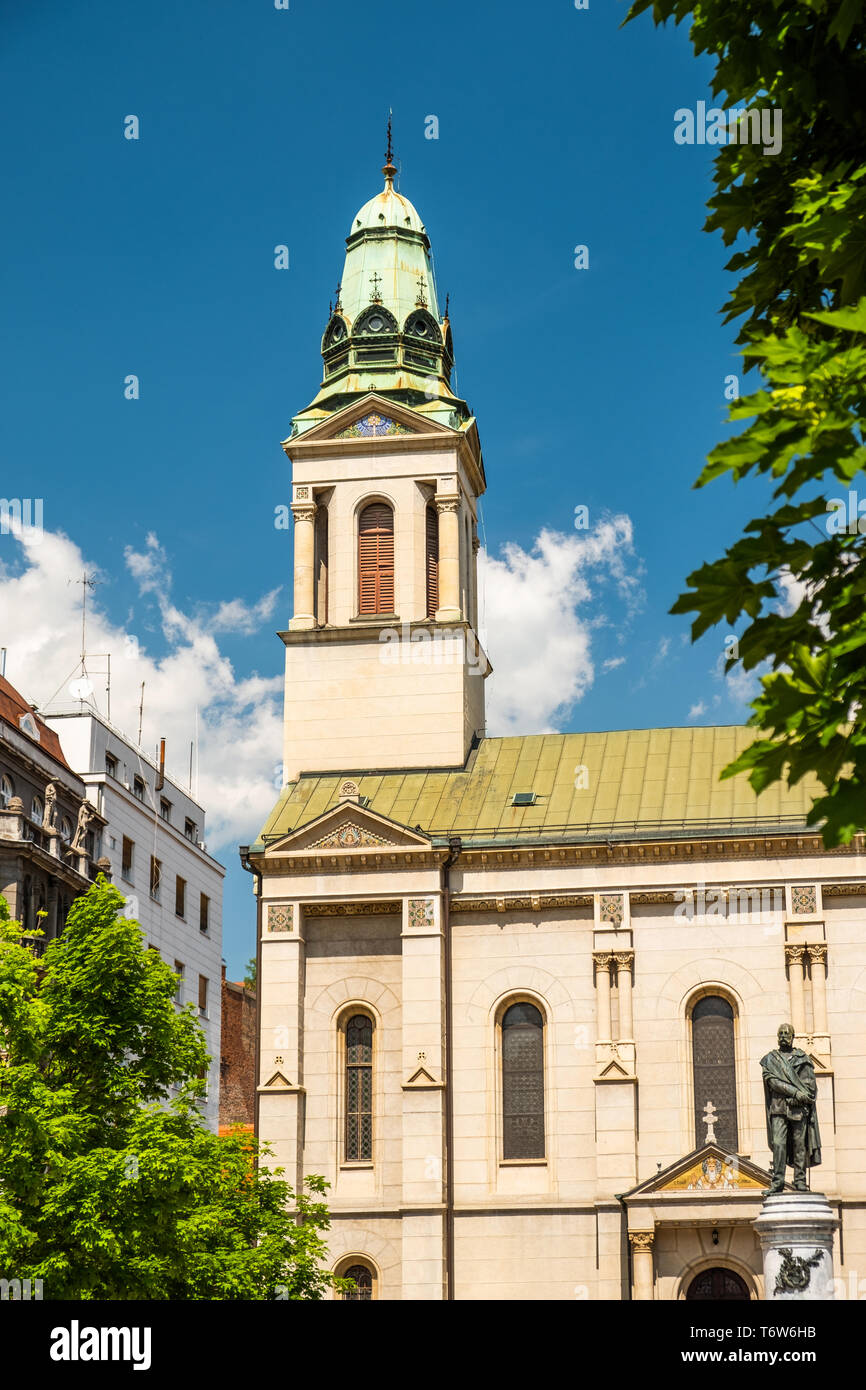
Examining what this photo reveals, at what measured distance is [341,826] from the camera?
1955 inches

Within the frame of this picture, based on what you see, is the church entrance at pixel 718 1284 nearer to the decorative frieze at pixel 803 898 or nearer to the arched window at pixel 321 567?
the decorative frieze at pixel 803 898

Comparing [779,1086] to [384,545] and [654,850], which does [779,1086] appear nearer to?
[654,850]

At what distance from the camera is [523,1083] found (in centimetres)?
4803

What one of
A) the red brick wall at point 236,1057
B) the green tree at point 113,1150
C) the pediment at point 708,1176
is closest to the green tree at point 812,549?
the green tree at point 113,1150

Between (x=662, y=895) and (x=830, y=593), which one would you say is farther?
(x=662, y=895)

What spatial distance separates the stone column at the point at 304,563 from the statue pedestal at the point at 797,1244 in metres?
28.7

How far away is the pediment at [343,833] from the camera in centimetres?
4941

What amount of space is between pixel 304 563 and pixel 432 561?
3945 millimetres

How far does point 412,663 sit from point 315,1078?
13.2m

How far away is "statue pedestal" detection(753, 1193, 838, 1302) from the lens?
3056cm
